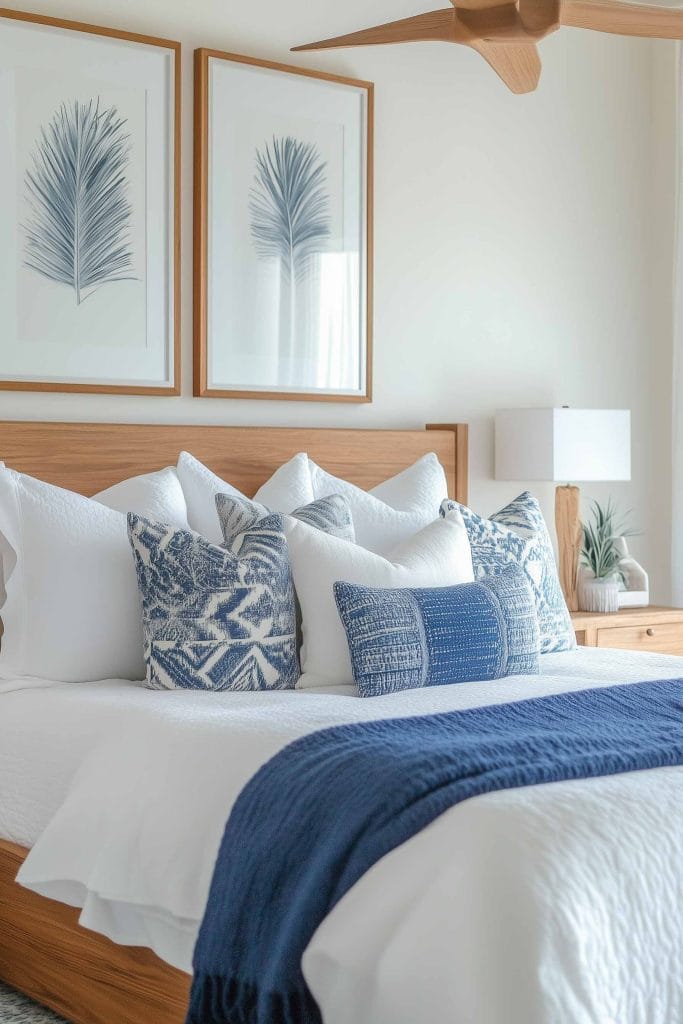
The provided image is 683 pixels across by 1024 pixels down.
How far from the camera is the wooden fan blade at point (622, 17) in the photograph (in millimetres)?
2451

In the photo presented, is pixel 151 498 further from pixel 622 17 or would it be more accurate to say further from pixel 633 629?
pixel 633 629

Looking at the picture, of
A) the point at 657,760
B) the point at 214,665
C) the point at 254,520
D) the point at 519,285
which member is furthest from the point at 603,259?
the point at 657,760

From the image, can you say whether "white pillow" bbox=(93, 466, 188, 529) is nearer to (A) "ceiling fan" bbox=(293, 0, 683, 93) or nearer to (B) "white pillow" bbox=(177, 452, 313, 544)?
(B) "white pillow" bbox=(177, 452, 313, 544)

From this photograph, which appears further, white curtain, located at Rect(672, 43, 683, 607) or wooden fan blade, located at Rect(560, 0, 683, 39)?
white curtain, located at Rect(672, 43, 683, 607)

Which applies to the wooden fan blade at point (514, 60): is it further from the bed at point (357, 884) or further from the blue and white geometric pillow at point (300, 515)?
the bed at point (357, 884)

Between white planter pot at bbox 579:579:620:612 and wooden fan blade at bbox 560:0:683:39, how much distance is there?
2086 millimetres

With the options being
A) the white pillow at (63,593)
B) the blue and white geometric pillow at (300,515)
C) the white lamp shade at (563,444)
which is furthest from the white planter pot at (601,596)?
the white pillow at (63,593)

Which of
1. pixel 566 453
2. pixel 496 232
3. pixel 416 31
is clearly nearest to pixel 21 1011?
pixel 416 31

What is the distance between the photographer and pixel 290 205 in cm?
393

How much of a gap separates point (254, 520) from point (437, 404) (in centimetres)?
134

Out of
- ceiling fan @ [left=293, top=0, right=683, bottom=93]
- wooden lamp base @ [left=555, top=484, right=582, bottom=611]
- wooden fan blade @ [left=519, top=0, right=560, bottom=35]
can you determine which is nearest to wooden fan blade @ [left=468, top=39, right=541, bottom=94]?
ceiling fan @ [left=293, top=0, right=683, bottom=93]

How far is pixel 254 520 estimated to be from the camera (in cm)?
314

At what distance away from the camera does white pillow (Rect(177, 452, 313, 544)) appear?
3.42 m

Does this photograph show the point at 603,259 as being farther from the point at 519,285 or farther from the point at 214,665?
the point at 214,665
